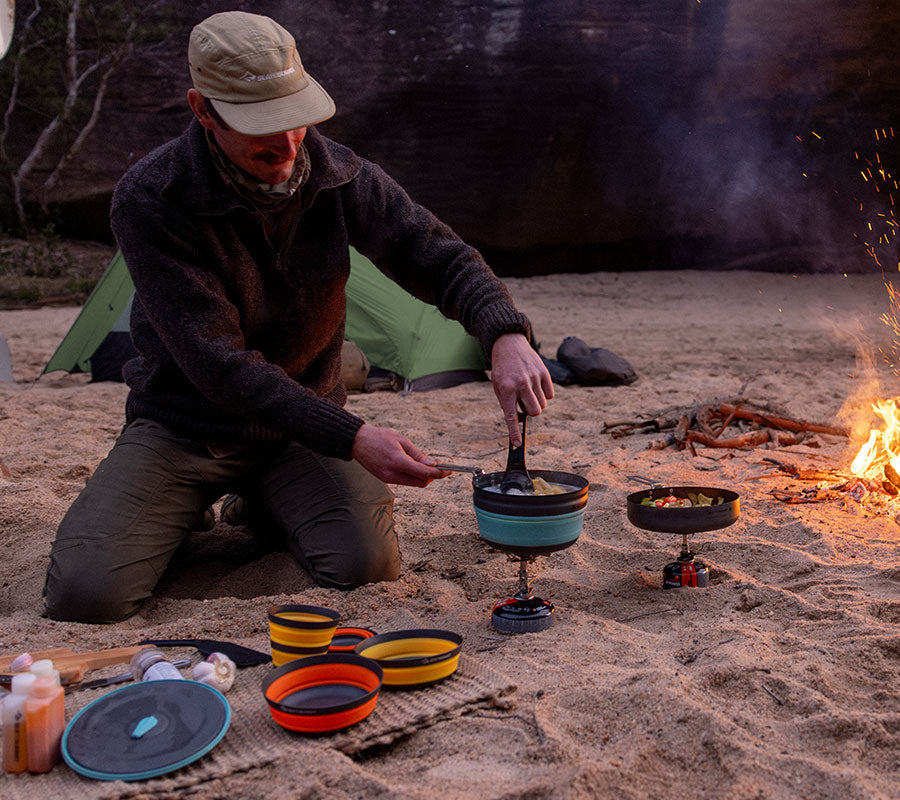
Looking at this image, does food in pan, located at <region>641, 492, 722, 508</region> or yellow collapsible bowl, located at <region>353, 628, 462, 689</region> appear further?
food in pan, located at <region>641, 492, 722, 508</region>

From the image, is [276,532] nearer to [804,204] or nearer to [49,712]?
[49,712]

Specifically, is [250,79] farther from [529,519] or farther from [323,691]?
[323,691]

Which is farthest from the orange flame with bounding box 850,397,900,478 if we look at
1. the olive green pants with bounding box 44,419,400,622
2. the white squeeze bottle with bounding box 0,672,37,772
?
the white squeeze bottle with bounding box 0,672,37,772

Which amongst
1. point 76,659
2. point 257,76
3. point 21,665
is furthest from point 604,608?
point 257,76

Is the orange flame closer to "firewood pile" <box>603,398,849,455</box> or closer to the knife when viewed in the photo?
"firewood pile" <box>603,398,849,455</box>

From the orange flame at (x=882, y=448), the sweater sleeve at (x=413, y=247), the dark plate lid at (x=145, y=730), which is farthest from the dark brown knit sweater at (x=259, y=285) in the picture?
the orange flame at (x=882, y=448)

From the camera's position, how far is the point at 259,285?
2594mm

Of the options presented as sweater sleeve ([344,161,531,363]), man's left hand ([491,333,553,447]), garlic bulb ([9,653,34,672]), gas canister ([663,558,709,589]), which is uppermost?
sweater sleeve ([344,161,531,363])

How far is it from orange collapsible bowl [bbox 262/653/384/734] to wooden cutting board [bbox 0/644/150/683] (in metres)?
0.42

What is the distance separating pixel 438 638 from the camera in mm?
A: 1997

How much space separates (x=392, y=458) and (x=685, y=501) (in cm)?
95

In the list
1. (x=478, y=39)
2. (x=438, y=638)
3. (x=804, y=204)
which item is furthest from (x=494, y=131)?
(x=438, y=638)

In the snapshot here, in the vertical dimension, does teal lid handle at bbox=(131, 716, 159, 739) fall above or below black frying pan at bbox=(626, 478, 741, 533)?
above

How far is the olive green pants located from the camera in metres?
2.43
